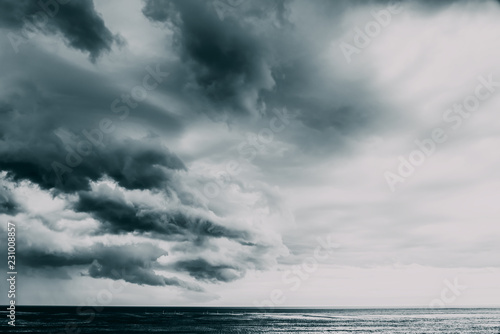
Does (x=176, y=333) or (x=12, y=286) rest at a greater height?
(x=12, y=286)

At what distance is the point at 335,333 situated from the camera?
9888 centimetres

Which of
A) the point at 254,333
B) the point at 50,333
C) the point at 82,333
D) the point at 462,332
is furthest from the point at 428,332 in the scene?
the point at 50,333

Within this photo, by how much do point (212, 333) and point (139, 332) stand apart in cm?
1712

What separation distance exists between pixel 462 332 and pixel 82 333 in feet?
299

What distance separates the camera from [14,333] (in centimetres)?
9062

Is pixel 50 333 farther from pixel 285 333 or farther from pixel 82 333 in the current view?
pixel 285 333

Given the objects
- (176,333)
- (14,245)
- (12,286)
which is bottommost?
(176,333)

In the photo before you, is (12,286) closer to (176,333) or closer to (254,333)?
(176,333)

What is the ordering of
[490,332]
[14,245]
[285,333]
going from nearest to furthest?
[14,245] < [285,333] < [490,332]

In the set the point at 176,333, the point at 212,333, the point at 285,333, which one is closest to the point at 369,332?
the point at 285,333

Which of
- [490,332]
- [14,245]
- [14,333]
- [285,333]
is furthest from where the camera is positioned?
[490,332]

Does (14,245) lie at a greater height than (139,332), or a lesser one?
greater

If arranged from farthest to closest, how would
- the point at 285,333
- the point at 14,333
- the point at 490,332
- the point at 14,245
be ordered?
the point at 490,332 → the point at 285,333 → the point at 14,333 → the point at 14,245

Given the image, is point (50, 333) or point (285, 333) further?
point (285, 333)
